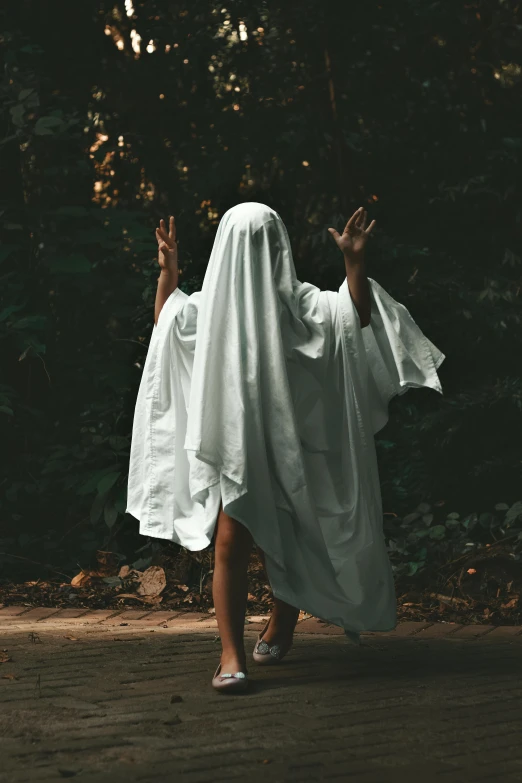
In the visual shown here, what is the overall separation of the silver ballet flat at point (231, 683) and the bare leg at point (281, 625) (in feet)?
1.64

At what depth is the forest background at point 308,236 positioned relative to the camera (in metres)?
6.16

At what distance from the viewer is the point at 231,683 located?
11.8 ft

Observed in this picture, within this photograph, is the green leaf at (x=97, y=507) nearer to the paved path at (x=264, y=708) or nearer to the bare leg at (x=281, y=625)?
the paved path at (x=264, y=708)

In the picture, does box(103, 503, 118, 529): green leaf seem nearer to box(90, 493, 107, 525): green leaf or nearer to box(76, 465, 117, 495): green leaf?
box(90, 493, 107, 525): green leaf

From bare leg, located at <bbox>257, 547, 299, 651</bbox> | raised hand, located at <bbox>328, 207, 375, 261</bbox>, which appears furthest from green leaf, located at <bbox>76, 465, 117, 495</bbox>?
raised hand, located at <bbox>328, 207, 375, 261</bbox>

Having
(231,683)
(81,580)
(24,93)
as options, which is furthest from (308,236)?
(231,683)

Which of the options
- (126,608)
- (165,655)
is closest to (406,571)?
(126,608)

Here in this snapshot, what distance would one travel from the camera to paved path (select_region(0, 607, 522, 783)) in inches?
111

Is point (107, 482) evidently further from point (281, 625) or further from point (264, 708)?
point (264, 708)

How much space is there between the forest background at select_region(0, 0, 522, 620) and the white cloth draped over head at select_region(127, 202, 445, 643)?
1.75 meters

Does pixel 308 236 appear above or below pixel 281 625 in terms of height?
above

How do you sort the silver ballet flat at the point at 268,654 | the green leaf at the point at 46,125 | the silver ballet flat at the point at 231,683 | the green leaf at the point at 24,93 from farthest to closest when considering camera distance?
the green leaf at the point at 24,93 → the green leaf at the point at 46,125 → the silver ballet flat at the point at 268,654 → the silver ballet flat at the point at 231,683

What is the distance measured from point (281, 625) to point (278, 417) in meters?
0.86

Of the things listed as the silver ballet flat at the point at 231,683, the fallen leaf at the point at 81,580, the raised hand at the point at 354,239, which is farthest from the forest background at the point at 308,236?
the silver ballet flat at the point at 231,683
